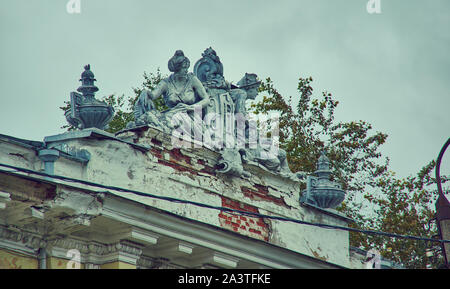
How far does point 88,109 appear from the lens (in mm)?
13234

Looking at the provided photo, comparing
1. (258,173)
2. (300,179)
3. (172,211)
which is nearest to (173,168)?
(172,211)

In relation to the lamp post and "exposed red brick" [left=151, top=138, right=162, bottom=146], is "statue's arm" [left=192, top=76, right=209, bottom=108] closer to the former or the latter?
"exposed red brick" [left=151, top=138, right=162, bottom=146]

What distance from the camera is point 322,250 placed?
634 inches

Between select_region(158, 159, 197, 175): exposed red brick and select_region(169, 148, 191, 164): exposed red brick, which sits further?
select_region(169, 148, 191, 164): exposed red brick

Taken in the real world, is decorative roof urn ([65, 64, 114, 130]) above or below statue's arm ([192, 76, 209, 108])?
below

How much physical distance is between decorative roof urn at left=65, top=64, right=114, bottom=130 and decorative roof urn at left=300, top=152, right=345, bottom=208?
454 centimetres

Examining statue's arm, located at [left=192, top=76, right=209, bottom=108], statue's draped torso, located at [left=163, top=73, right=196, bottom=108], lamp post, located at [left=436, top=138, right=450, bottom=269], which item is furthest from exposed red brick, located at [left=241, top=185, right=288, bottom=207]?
lamp post, located at [left=436, top=138, right=450, bottom=269]

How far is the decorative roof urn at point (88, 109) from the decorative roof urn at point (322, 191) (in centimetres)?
454

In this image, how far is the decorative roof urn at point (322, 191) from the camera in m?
16.5

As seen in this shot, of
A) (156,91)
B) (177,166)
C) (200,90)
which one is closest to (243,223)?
(177,166)

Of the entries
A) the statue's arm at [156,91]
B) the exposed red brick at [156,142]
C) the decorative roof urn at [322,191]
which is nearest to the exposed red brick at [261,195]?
the decorative roof urn at [322,191]

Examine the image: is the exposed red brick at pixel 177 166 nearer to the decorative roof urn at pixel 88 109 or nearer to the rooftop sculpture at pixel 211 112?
the rooftop sculpture at pixel 211 112

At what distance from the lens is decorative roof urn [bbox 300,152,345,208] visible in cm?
1652
